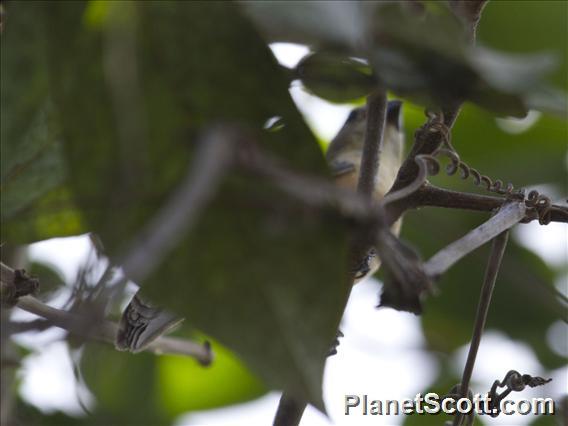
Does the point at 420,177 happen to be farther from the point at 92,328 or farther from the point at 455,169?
the point at 92,328

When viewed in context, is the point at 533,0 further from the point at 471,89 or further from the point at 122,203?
the point at 122,203

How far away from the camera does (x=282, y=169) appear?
2.24 ft

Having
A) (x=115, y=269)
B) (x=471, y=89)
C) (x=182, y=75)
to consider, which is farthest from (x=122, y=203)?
(x=471, y=89)

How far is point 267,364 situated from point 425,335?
177 cm

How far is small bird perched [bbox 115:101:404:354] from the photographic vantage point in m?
1.85

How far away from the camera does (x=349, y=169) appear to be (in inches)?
119

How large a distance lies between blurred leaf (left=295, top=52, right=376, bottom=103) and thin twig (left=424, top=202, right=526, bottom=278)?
163mm

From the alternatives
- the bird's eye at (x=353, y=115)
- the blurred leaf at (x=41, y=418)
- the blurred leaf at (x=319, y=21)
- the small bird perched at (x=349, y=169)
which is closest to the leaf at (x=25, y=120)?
the blurred leaf at (x=319, y=21)

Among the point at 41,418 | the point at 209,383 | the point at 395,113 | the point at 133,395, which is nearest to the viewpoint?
the point at 133,395

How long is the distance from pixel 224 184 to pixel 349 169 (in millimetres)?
2269

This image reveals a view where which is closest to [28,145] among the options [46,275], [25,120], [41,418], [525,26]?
[25,120]

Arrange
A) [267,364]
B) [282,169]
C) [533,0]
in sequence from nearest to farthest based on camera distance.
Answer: [282,169], [267,364], [533,0]

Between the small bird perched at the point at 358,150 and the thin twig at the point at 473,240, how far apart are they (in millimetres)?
1783

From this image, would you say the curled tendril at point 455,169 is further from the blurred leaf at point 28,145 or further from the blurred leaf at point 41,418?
the blurred leaf at point 41,418
